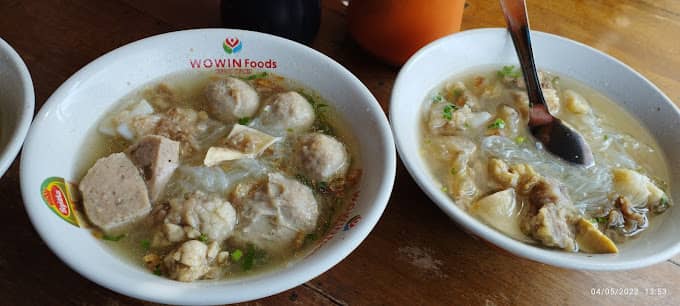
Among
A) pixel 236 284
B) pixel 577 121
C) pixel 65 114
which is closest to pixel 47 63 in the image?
pixel 65 114

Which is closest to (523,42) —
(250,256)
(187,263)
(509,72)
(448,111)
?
(509,72)

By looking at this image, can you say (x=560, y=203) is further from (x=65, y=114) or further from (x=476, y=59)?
(x=65, y=114)

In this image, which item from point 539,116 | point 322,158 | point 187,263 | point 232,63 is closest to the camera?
point 187,263

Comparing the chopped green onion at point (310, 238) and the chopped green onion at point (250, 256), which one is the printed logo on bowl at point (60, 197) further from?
the chopped green onion at point (310, 238)

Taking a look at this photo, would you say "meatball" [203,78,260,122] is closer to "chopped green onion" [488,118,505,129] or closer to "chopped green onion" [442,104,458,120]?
"chopped green onion" [442,104,458,120]

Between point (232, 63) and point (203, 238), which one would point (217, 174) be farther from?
point (232, 63)

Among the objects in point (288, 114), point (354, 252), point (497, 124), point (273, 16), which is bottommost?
point (354, 252)

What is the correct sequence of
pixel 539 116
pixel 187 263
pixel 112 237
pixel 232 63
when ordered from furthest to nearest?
pixel 539 116
pixel 232 63
pixel 112 237
pixel 187 263

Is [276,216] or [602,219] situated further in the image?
[602,219]
